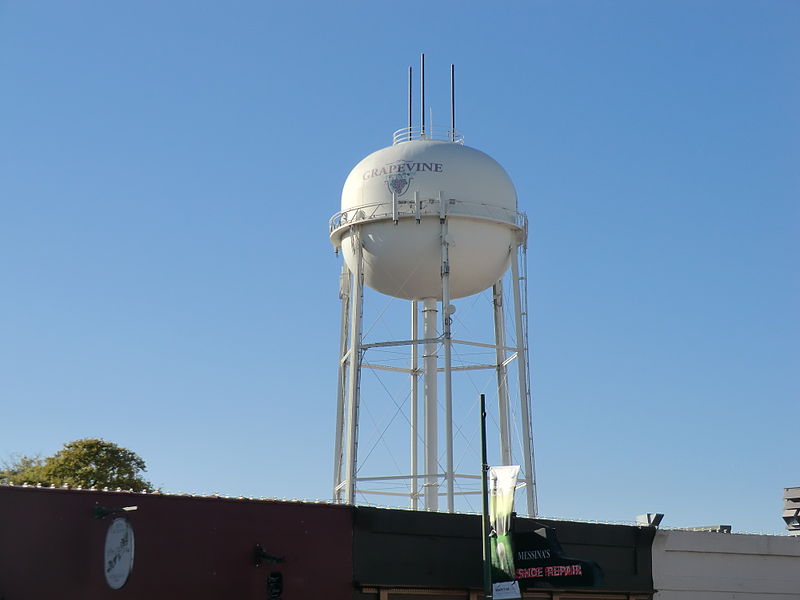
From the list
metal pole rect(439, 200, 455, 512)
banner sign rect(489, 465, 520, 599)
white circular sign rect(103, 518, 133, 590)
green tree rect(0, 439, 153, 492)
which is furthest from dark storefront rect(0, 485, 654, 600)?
green tree rect(0, 439, 153, 492)

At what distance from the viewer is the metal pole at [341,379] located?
3922 centimetres

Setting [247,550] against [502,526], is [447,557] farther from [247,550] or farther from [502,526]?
[247,550]

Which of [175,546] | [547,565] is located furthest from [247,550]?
[547,565]

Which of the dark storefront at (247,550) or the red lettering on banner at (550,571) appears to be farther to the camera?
the red lettering on banner at (550,571)

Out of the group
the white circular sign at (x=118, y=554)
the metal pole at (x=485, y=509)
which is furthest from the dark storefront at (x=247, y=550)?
the metal pole at (x=485, y=509)

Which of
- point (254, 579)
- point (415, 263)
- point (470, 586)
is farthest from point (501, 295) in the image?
point (254, 579)

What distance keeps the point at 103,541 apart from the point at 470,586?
9.33 metres

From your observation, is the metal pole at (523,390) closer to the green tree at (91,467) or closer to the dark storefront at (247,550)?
the dark storefront at (247,550)

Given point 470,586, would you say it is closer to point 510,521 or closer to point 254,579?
point 510,521

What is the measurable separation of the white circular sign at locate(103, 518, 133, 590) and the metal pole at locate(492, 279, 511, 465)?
1815cm

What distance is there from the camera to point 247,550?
25.8 meters

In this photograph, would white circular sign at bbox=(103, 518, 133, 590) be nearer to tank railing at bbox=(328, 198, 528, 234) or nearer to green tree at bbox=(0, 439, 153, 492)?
tank railing at bbox=(328, 198, 528, 234)

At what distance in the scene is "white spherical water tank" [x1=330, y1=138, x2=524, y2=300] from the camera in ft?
125

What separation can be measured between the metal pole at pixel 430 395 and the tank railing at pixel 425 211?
3505 millimetres
